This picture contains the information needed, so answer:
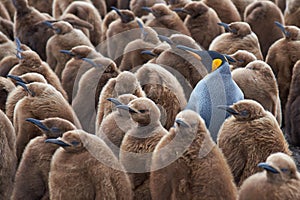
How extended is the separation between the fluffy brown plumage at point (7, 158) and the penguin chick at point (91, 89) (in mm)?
1054

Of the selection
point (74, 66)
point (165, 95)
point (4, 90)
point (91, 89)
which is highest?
point (165, 95)

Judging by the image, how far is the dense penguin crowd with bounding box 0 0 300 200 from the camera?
156 inches

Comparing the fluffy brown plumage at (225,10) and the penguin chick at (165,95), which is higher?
the penguin chick at (165,95)

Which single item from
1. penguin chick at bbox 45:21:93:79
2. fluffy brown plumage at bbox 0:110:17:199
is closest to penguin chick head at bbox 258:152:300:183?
fluffy brown plumage at bbox 0:110:17:199

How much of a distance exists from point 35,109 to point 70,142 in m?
0.98

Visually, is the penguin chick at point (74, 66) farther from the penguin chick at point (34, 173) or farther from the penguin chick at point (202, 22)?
the penguin chick at point (34, 173)

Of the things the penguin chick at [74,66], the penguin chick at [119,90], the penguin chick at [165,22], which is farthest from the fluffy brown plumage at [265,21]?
the penguin chick at [119,90]

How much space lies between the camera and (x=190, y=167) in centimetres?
394

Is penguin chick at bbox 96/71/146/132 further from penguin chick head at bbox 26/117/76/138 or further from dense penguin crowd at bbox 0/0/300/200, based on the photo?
penguin chick head at bbox 26/117/76/138

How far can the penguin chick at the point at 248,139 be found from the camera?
4.27 meters

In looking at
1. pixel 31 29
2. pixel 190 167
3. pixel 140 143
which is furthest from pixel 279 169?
pixel 31 29

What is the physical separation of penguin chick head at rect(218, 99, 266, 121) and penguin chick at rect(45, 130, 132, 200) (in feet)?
2.63

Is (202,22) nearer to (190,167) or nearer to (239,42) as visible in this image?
(239,42)

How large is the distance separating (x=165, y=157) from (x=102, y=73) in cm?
207
